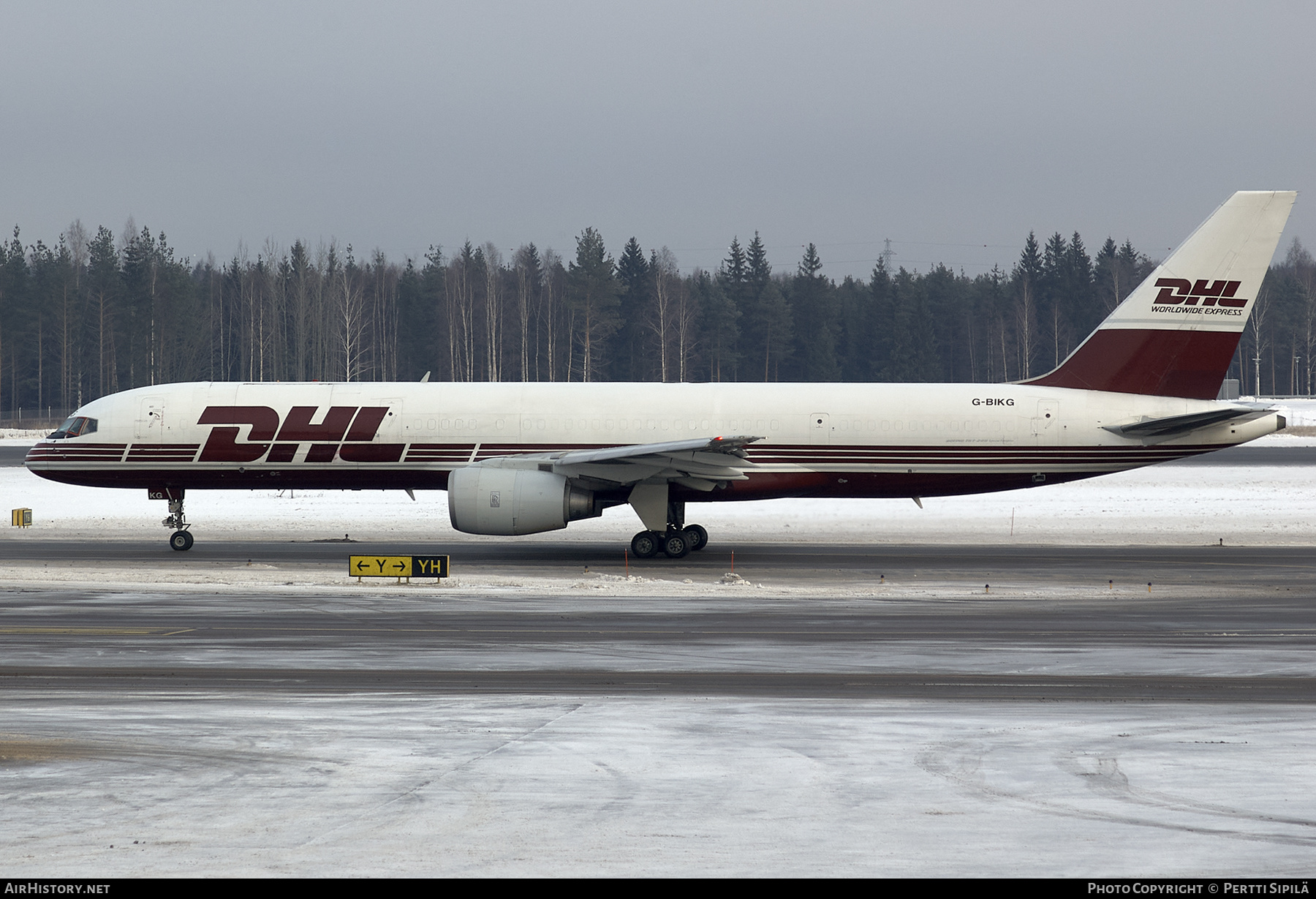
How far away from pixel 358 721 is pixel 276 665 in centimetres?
350

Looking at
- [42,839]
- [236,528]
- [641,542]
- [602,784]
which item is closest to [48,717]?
[42,839]

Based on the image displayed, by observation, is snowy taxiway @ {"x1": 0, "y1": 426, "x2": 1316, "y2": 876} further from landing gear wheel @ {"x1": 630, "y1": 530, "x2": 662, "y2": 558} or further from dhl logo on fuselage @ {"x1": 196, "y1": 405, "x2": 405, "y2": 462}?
dhl logo on fuselage @ {"x1": 196, "y1": 405, "x2": 405, "y2": 462}

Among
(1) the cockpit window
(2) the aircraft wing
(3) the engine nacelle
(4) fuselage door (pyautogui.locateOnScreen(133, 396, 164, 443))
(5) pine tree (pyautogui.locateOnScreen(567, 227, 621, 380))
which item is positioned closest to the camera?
(3) the engine nacelle

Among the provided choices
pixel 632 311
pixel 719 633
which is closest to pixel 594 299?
pixel 632 311

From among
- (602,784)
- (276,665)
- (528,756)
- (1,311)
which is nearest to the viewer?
(602,784)

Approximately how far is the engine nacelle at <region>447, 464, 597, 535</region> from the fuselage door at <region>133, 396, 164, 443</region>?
8.12m

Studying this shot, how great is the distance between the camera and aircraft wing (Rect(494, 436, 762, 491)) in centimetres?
2777

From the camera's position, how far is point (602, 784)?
1016 centimetres

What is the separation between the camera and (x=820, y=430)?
29.9 metres

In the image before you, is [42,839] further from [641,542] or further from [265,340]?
[265,340]

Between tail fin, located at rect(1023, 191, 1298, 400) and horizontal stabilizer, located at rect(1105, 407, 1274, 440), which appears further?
tail fin, located at rect(1023, 191, 1298, 400)

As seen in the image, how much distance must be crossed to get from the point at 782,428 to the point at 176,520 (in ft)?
51.0

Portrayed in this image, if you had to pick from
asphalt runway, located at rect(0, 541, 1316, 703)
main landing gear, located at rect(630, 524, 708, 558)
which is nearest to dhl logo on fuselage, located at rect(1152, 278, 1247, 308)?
asphalt runway, located at rect(0, 541, 1316, 703)

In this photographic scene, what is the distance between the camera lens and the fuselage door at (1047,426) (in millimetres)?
29938
